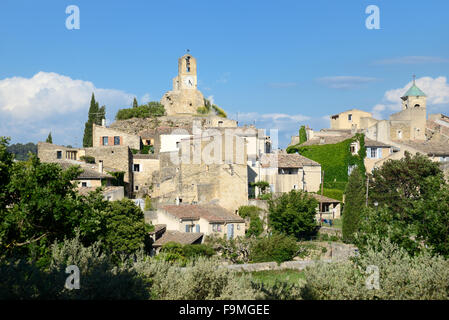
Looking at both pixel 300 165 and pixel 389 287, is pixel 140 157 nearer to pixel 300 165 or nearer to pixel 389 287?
pixel 300 165

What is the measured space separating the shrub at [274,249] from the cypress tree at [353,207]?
4392mm

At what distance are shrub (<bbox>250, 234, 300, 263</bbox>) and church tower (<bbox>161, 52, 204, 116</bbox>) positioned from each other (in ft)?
142

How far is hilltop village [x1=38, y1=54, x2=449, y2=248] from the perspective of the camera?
4462cm

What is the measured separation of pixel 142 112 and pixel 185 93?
9.70 metres

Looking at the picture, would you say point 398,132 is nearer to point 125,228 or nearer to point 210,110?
point 210,110

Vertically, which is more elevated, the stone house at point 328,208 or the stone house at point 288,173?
the stone house at point 288,173

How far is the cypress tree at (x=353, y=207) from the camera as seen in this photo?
42969 mm

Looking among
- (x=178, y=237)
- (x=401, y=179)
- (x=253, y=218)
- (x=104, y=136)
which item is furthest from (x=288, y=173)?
(x=104, y=136)
